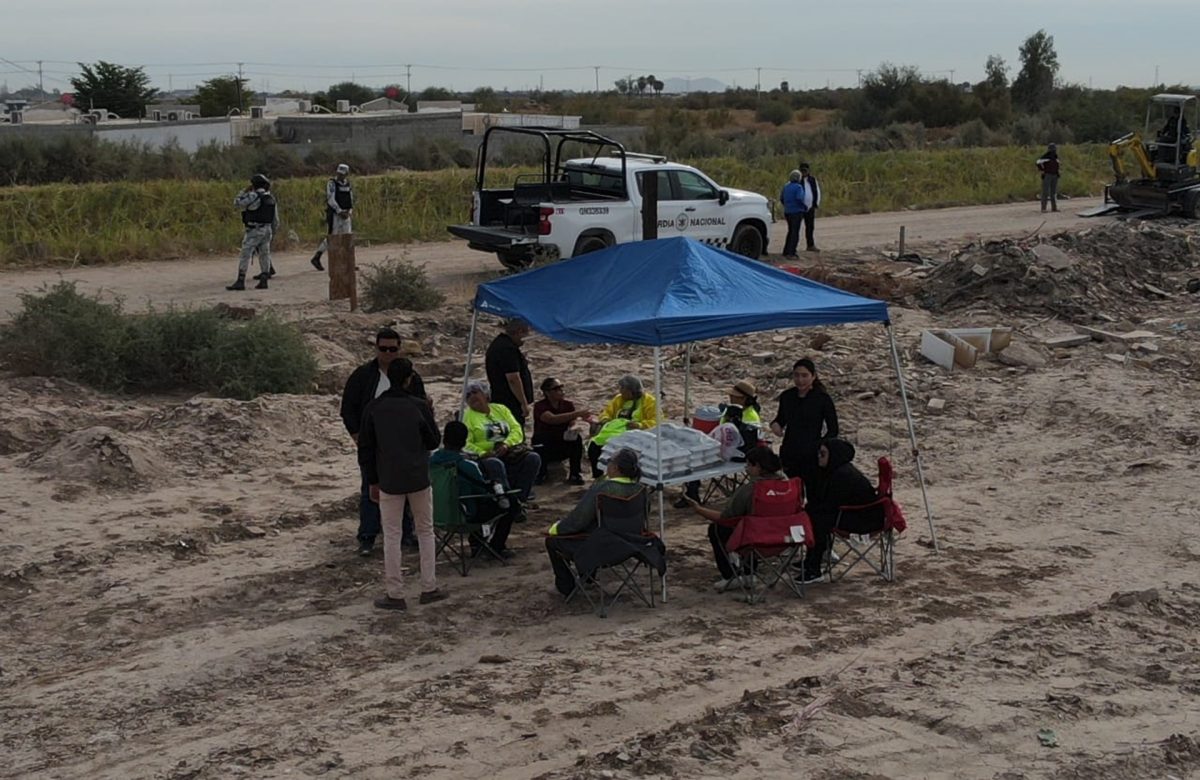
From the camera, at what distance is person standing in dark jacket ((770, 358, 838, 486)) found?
959cm

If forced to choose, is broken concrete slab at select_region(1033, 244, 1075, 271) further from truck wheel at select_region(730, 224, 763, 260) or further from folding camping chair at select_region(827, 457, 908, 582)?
folding camping chair at select_region(827, 457, 908, 582)

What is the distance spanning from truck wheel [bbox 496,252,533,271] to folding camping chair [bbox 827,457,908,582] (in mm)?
10703

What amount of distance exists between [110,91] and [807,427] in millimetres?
65980

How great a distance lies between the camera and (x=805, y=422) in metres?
9.64

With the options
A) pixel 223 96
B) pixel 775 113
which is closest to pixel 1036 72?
pixel 775 113

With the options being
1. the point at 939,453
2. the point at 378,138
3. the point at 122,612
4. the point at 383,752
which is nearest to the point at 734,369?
the point at 939,453

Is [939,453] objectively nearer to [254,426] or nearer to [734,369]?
[734,369]

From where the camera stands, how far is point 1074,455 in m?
12.8

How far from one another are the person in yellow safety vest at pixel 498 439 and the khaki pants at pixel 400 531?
3.79ft

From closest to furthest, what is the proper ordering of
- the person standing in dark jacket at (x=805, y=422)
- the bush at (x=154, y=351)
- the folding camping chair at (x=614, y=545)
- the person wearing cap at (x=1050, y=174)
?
the folding camping chair at (x=614, y=545) < the person standing in dark jacket at (x=805, y=422) < the bush at (x=154, y=351) < the person wearing cap at (x=1050, y=174)

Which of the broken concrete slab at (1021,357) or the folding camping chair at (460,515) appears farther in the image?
the broken concrete slab at (1021,357)

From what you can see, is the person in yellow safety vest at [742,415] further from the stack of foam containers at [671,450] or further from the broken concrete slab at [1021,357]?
the broken concrete slab at [1021,357]

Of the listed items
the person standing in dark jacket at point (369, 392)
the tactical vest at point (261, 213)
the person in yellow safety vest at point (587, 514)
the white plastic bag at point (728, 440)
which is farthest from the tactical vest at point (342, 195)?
the person in yellow safety vest at point (587, 514)

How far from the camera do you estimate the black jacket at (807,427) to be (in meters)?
9.59
